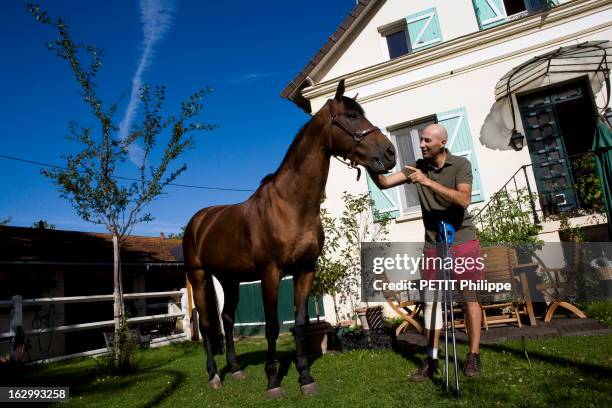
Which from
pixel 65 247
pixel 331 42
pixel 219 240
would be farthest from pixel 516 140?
pixel 65 247

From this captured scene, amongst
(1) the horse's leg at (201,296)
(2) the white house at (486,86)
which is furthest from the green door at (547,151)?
(1) the horse's leg at (201,296)

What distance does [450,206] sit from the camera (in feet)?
10.1

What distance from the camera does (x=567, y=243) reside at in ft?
22.3

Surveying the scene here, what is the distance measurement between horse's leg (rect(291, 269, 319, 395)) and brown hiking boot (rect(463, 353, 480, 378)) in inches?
48.3

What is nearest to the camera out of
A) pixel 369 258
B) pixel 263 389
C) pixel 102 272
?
pixel 263 389

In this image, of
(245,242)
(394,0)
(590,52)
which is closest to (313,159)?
(245,242)

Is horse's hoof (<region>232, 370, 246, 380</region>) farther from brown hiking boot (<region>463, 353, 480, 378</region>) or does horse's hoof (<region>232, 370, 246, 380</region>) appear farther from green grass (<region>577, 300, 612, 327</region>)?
green grass (<region>577, 300, 612, 327</region>)

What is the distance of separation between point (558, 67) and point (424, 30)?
10.7 feet

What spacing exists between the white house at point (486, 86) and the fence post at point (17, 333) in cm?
674

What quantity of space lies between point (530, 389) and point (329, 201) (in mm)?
7145

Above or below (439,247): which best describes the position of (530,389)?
below

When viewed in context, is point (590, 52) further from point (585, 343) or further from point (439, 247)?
point (439, 247)

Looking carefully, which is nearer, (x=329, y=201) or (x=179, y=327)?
(x=329, y=201)

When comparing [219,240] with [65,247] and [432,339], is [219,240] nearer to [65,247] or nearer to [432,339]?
[432,339]
